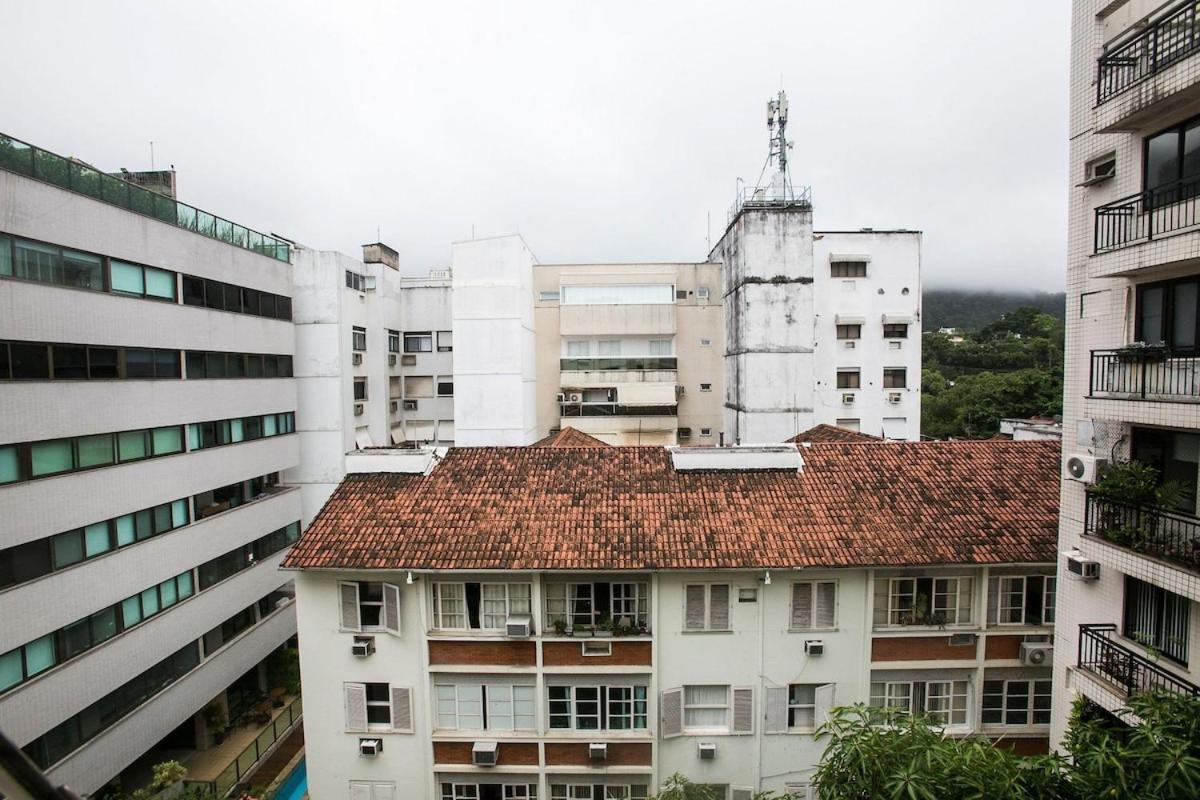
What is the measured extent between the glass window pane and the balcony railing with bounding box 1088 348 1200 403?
23.3 m

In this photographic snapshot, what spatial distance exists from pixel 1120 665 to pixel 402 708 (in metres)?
14.5

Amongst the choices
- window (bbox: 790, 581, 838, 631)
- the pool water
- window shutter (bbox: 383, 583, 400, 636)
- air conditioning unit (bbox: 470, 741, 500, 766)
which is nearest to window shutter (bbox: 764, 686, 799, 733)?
window (bbox: 790, 581, 838, 631)

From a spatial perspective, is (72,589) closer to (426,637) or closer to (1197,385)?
(426,637)

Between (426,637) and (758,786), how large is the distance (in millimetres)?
8708

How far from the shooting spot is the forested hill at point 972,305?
5246 inches

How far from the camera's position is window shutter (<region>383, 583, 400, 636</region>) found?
13.8 meters

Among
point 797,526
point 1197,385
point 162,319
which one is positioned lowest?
point 797,526

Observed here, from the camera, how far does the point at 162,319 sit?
19109 millimetres

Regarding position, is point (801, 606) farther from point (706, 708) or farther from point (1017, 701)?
point (1017, 701)

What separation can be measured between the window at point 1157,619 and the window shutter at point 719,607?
7246 millimetres

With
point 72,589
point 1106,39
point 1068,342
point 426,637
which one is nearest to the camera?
point 1106,39

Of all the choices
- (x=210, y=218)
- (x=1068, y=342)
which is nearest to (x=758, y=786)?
(x=1068, y=342)

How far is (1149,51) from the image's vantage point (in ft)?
30.9

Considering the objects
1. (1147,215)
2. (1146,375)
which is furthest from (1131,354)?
(1147,215)
